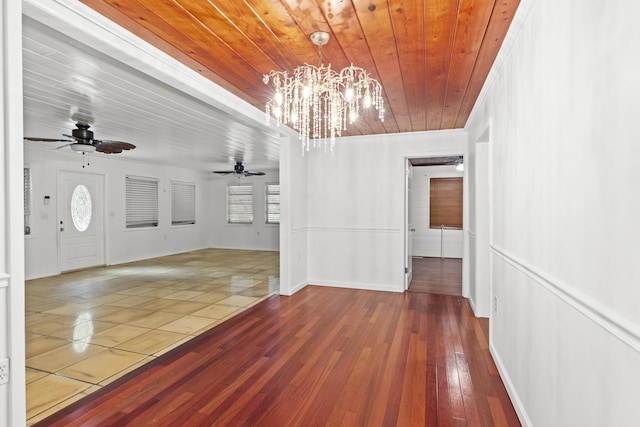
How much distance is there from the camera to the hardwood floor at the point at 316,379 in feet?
6.61

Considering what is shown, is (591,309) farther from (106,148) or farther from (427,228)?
(427,228)

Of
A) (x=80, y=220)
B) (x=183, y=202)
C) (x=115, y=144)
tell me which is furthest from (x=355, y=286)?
(x=183, y=202)

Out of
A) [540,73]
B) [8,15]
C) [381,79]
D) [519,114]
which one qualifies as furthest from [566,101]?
[8,15]

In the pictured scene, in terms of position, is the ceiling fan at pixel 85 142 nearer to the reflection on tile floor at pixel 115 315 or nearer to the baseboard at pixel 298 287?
the reflection on tile floor at pixel 115 315

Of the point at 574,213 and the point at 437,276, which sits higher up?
the point at 574,213

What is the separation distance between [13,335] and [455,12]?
2.77m

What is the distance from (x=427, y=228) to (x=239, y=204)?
5.60m

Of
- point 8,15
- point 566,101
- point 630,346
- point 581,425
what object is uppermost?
point 8,15

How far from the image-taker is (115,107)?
148 inches

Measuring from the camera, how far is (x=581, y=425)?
1.23 m

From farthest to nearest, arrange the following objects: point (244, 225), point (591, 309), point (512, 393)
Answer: point (244, 225) < point (512, 393) < point (591, 309)

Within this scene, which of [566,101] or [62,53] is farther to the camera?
[62,53]

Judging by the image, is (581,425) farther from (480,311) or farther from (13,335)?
(480,311)

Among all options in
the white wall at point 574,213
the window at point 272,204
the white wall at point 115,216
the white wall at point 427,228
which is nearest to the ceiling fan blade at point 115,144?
the white wall at point 115,216
